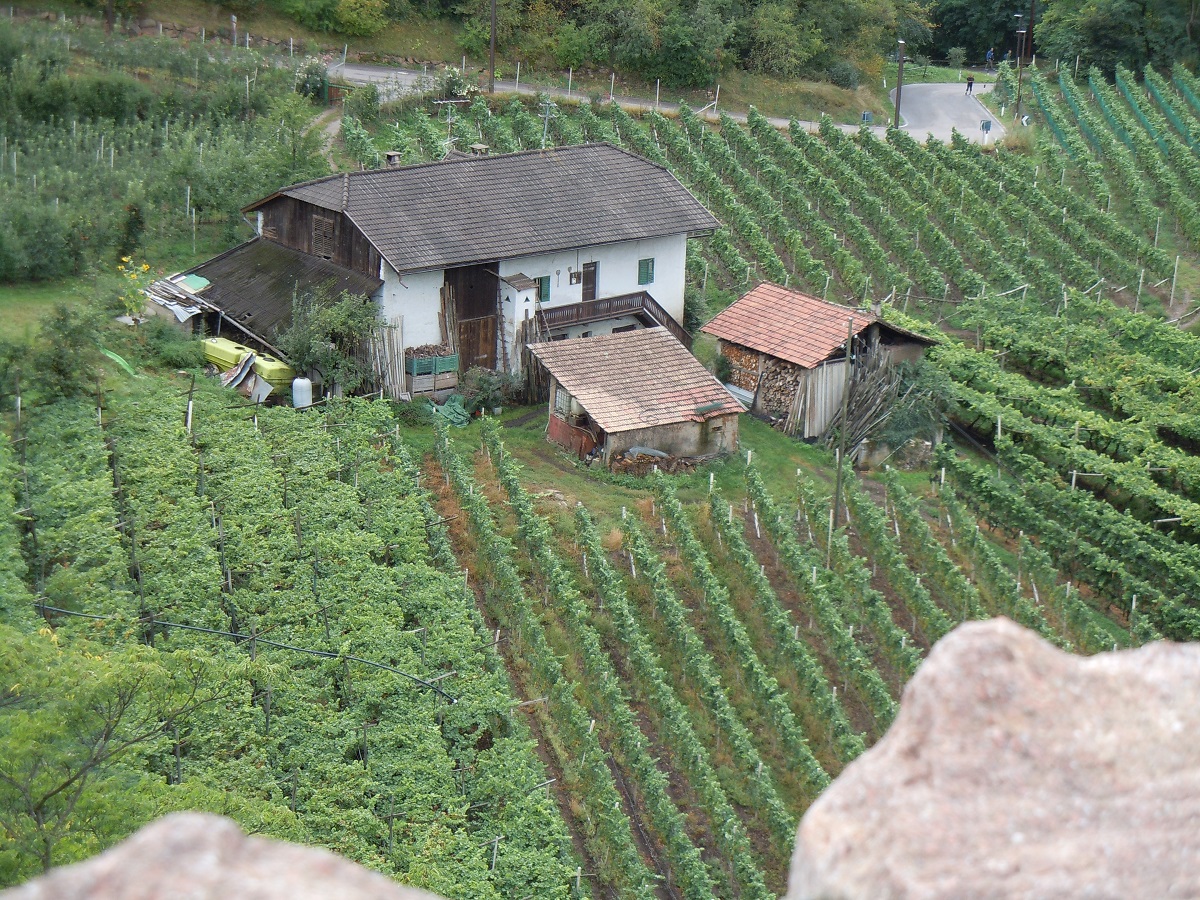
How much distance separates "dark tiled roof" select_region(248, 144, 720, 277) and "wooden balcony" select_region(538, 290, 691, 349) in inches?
58.7

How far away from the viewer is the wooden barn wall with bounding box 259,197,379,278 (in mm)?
36125

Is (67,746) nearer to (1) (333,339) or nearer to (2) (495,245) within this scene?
(1) (333,339)

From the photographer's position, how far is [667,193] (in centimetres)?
3997

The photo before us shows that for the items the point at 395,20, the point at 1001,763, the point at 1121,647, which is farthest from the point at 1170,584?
the point at 395,20

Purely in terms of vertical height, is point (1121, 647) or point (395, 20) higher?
point (395, 20)

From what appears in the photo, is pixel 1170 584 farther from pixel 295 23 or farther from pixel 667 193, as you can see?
pixel 295 23

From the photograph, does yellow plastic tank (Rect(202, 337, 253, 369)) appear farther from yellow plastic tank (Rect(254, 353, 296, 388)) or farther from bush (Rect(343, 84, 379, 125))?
bush (Rect(343, 84, 379, 125))

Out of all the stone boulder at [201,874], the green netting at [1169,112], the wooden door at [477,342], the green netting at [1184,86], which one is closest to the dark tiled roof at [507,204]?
the wooden door at [477,342]

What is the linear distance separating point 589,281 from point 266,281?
7.74 meters

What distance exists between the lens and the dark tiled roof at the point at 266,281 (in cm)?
3600

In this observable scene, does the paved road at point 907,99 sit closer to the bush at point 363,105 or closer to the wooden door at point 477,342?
the bush at point 363,105

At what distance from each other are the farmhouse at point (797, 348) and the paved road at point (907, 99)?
1994 cm

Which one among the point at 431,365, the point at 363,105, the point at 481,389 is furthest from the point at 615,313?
the point at 363,105

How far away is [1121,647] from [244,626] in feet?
52.7
